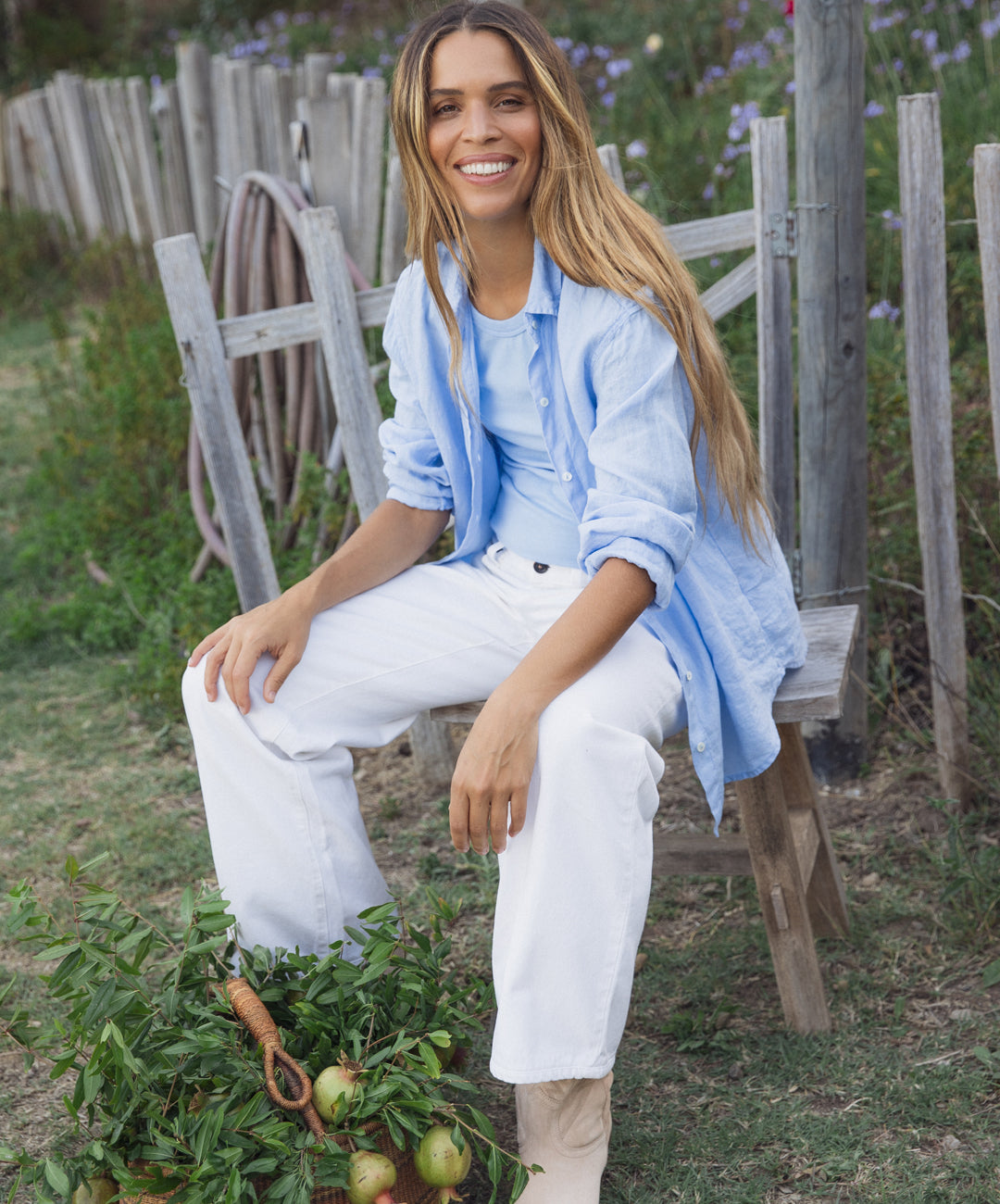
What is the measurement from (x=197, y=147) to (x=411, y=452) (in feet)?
16.3

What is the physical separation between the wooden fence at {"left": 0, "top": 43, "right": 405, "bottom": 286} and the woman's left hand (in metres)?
2.28

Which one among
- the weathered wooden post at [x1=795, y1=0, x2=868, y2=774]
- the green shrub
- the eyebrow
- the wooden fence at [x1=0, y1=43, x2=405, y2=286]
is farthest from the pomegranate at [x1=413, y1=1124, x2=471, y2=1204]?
the green shrub

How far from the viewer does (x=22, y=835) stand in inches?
133

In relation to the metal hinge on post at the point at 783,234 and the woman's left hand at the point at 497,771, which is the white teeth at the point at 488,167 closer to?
the woman's left hand at the point at 497,771

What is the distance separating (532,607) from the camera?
225 cm

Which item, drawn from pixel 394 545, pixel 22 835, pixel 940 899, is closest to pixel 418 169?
pixel 394 545

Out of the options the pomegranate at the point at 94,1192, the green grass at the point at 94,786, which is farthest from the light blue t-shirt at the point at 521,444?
the green grass at the point at 94,786

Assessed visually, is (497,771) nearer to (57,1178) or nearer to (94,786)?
(57,1178)

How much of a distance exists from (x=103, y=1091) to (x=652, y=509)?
124 cm

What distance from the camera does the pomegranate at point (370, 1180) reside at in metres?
1.74

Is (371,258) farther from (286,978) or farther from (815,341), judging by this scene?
(286,978)

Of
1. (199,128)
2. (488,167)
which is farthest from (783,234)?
(199,128)

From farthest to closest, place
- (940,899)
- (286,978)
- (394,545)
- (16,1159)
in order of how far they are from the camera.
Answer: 1. (940,899)
2. (394,545)
3. (286,978)
4. (16,1159)

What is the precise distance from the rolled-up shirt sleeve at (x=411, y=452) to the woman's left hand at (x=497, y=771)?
0.72m
